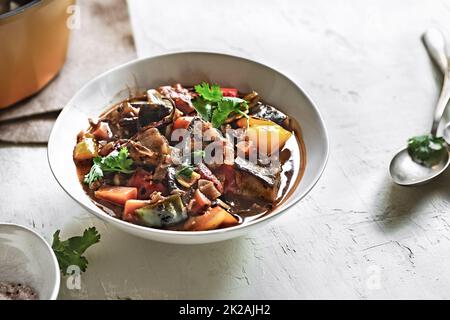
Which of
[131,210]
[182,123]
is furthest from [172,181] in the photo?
[182,123]

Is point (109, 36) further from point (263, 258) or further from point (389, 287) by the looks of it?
point (389, 287)

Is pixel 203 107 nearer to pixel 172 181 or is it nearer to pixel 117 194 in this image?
pixel 172 181

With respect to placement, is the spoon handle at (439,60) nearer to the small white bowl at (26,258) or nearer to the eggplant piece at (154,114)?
the eggplant piece at (154,114)

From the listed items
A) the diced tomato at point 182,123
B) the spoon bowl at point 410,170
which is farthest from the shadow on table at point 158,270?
the spoon bowl at point 410,170

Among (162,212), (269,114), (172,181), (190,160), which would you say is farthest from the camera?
(269,114)

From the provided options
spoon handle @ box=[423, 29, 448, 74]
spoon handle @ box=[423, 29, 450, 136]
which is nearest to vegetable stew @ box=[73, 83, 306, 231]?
spoon handle @ box=[423, 29, 450, 136]

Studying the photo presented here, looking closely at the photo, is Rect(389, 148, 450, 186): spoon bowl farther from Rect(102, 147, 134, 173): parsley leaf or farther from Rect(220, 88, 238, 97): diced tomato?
Rect(102, 147, 134, 173): parsley leaf
